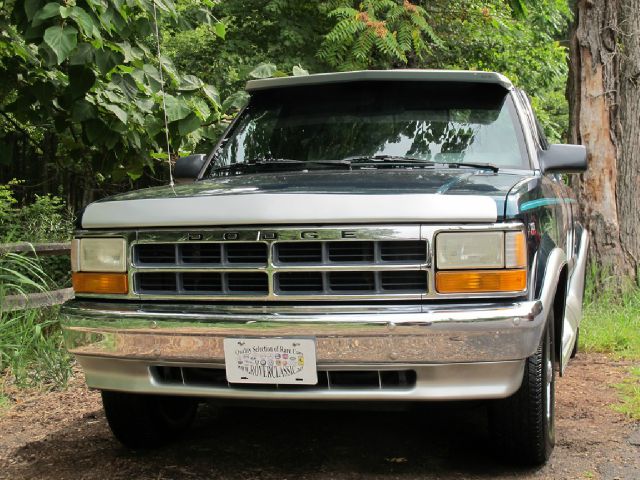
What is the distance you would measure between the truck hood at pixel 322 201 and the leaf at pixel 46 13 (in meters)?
1.32

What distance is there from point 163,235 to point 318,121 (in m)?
1.42

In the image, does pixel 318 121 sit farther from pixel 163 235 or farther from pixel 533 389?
pixel 533 389

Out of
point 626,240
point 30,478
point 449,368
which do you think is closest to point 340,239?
point 449,368

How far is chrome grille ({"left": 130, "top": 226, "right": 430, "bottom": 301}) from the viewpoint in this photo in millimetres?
3006

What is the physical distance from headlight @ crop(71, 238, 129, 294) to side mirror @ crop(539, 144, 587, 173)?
80.0 inches

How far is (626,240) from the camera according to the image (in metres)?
7.81

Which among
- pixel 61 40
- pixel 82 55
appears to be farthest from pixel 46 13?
pixel 82 55

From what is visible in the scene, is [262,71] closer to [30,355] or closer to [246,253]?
[30,355]

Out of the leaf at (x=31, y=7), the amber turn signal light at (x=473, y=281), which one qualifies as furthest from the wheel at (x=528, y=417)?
the leaf at (x=31, y=7)

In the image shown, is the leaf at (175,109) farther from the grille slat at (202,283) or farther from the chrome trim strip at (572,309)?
the chrome trim strip at (572,309)

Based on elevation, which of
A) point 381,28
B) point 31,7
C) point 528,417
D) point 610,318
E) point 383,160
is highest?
point 381,28

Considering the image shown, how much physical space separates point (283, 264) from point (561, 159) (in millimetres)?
1678

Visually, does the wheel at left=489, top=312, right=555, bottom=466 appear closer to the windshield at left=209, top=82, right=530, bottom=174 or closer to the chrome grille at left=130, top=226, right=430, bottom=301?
the chrome grille at left=130, top=226, right=430, bottom=301

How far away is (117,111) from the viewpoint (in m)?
5.47
